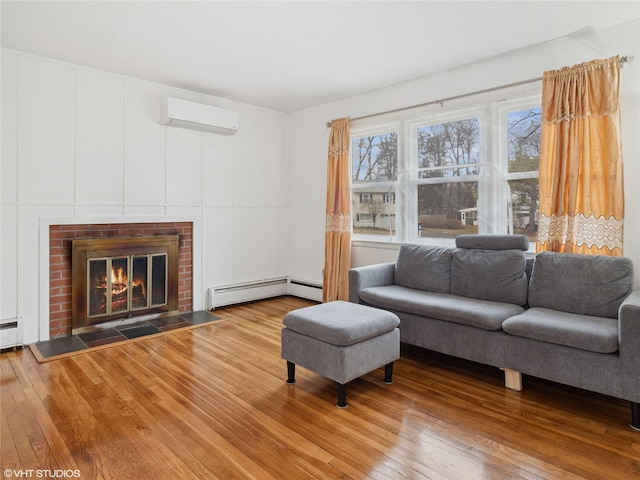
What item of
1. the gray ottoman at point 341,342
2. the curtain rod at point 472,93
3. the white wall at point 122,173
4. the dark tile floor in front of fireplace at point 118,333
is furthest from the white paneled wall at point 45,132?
the curtain rod at point 472,93

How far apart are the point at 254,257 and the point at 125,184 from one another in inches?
71.9

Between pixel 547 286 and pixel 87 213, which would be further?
pixel 87 213

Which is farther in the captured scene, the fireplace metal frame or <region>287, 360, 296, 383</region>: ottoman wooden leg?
the fireplace metal frame

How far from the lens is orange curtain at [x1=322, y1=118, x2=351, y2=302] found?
15.3 feet

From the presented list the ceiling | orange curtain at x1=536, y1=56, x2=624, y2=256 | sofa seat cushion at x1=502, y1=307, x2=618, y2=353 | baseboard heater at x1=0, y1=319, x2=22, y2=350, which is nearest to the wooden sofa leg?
sofa seat cushion at x1=502, y1=307, x2=618, y2=353

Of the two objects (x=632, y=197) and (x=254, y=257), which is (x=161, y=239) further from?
(x=632, y=197)

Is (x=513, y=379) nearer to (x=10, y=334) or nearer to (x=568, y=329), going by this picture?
(x=568, y=329)

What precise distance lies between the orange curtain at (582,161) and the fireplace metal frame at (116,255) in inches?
145

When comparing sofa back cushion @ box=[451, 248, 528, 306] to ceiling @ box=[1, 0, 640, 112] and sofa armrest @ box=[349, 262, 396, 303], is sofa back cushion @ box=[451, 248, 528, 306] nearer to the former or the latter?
sofa armrest @ box=[349, 262, 396, 303]

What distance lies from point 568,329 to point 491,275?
851 mm

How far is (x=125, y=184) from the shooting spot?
403cm

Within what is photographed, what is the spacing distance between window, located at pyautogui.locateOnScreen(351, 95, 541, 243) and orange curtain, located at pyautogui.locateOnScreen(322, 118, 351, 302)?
18 cm

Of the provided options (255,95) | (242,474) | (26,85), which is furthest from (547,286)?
(26,85)

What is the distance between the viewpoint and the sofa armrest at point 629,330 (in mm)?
2107
